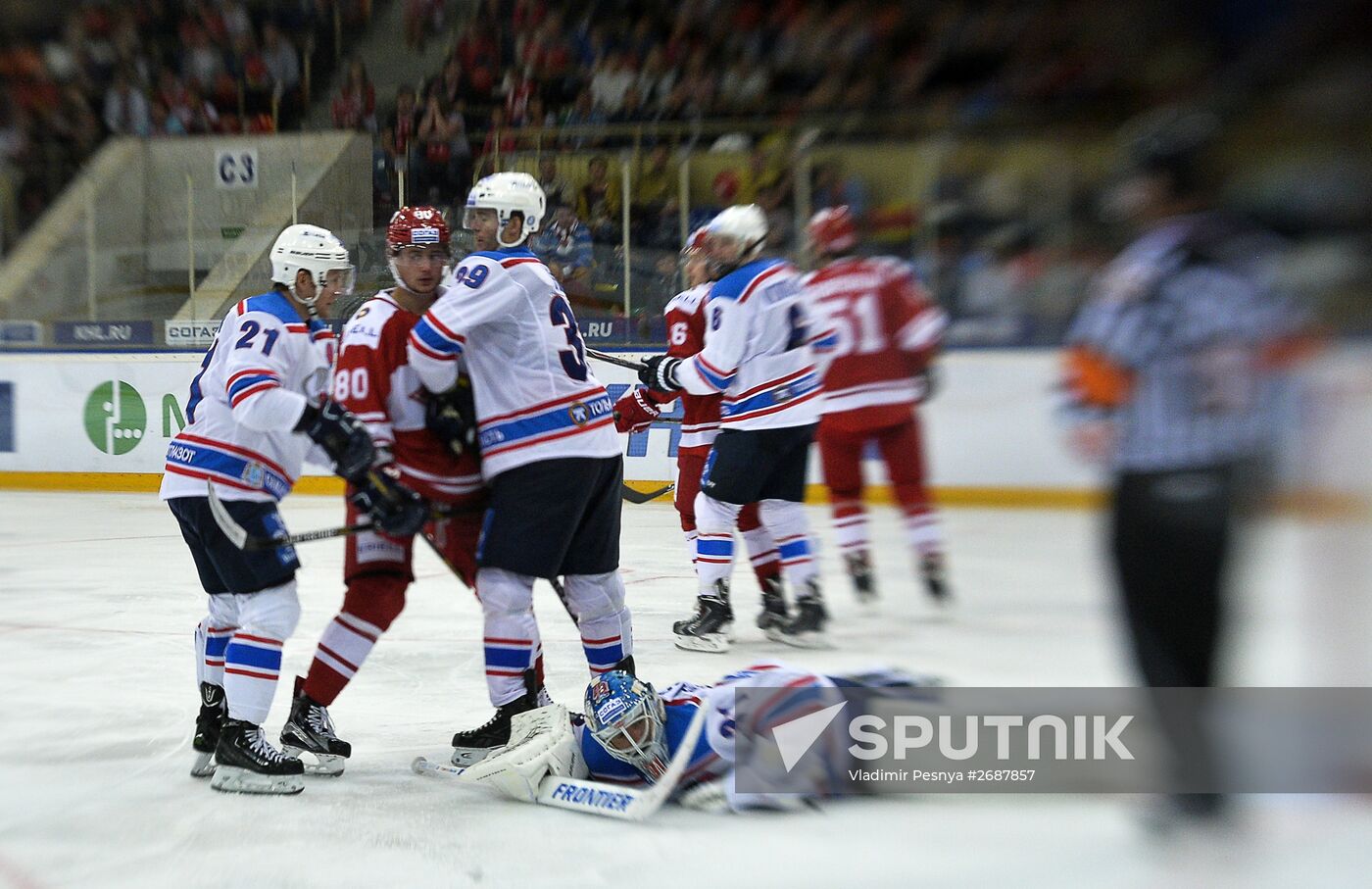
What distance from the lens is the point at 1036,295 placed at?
4.12 metres

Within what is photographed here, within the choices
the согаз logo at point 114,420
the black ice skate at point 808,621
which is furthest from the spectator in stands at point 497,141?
the согаз logo at point 114,420

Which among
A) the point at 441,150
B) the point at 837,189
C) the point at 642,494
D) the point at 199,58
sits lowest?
the point at 642,494

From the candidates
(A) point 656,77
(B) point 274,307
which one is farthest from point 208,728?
(A) point 656,77

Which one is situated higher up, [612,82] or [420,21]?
[420,21]

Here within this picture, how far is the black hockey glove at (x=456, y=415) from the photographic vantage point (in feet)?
9.58

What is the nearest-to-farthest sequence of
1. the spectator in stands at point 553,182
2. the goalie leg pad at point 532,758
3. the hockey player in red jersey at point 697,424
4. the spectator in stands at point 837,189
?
1. the goalie leg pad at point 532,758
2. the hockey player in red jersey at point 697,424
3. the spectator in stands at point 837,189
4. the spectator in stands at point 553,182

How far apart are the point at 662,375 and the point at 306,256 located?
124 centimetres

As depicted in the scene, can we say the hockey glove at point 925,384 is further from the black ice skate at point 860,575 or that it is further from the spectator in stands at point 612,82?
the spectator in stands at point 612,82

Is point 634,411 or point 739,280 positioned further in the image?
point 634,411

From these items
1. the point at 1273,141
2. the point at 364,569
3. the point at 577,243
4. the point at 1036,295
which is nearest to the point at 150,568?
the point at 577,243

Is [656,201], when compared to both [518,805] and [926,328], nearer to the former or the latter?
[926,328]

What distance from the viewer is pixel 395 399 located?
2.93m

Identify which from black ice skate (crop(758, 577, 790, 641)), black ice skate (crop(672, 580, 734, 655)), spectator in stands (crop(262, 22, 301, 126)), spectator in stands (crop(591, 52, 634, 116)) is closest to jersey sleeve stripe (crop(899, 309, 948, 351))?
black ice skate (crop(758, 577, 790, 641))

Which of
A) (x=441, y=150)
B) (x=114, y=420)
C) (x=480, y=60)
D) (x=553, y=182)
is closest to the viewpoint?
(x=441, y=150)
